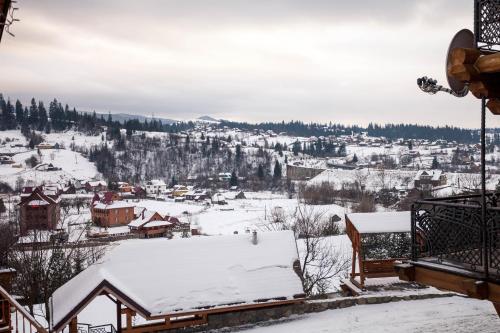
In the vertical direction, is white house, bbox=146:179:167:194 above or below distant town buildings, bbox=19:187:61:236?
below

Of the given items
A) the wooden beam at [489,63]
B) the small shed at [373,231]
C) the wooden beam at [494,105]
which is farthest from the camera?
the small shed at [373,231]

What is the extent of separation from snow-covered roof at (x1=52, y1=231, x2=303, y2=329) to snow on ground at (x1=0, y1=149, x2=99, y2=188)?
275 feet

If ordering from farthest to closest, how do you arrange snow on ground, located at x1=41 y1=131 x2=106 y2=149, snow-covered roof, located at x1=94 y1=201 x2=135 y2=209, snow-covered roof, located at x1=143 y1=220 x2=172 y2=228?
snow on ground, located at x1=41 y1=131 x2=106 y2=149 → snow-covered roof, located at x1=94 y1=201 x2=135 y2=209 → snow-covered roof, located at x1=143 y1=220 x2=172 y2=228

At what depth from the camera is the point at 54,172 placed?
102m

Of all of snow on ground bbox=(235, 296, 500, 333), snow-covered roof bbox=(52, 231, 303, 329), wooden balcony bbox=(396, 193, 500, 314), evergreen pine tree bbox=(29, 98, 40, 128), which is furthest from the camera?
evergreen pine tree bbox=(29, 98, 40, 128)

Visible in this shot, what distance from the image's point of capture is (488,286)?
188 inches

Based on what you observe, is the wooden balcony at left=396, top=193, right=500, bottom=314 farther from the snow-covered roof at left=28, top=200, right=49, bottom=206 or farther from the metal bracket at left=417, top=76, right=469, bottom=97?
the snow-covered roof at left=28, top=200, right=49, bottom=206

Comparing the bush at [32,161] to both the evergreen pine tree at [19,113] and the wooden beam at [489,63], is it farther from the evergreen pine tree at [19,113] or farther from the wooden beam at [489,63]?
the wooden beam at [489,63]

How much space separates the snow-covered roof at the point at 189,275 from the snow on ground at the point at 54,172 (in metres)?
83.8

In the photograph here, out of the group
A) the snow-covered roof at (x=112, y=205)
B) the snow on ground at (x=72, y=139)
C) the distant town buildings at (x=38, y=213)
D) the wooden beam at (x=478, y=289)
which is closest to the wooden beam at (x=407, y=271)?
the wooden beam at (x=478, y=289)

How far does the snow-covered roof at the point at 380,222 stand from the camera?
1362 centimetres

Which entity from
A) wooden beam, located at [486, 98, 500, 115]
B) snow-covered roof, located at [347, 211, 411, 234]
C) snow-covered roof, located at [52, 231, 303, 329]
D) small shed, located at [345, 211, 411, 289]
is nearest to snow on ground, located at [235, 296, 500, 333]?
snow-covered roof, located at [52, 231, 303, 329]

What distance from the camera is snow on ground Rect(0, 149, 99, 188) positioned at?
307ft

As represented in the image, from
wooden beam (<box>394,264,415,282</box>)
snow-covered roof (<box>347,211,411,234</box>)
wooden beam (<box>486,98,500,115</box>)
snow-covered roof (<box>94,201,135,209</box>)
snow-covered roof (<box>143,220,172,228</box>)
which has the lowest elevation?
snow-covered roof (<box>143,220,172,228</box>)
